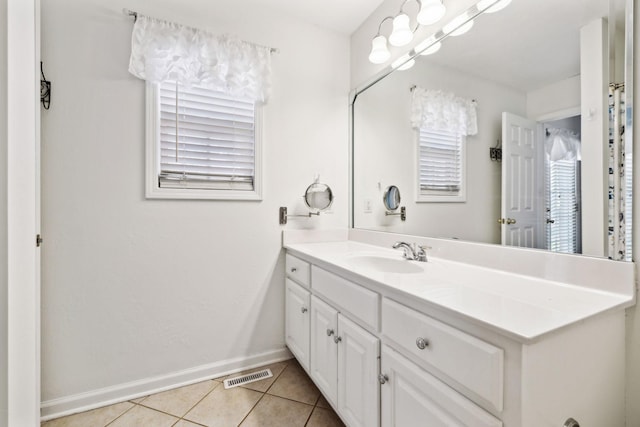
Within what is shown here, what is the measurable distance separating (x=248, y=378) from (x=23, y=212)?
139 centimetres

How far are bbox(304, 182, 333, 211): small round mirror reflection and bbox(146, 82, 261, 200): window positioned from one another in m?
0.34

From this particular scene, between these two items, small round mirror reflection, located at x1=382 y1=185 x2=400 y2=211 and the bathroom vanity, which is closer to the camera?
the bathroom vanity

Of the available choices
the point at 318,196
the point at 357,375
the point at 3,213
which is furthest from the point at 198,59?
the point at 357,375

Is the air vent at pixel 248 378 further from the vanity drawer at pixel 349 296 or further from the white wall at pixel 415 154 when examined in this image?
the white wall at pixel 415 154

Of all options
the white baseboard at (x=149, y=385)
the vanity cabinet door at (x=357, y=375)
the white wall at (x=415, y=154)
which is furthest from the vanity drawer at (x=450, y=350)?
the white baseboard at (x=149, y=385)

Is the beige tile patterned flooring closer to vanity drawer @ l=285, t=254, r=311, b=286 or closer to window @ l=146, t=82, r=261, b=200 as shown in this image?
vanity drawer @ l=285, t=254, r=311, b=286

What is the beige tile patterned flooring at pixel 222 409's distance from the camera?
54.9 inches

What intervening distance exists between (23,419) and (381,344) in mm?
1374

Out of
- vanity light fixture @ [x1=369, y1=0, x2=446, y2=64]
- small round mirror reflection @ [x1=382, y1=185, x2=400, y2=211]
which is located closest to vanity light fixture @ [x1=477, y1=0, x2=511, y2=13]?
vanity light fixture @ [x1=369, y1=0, x2=446, y2=64]

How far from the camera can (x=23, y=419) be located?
3.54 feet

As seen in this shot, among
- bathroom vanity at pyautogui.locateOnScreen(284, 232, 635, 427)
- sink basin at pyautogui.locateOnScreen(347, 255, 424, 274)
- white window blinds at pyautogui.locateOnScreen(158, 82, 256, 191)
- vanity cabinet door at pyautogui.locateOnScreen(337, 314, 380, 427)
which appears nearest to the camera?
bathroom vanity at pyautogui.locateOnScreen(284, 232, 635, 427)

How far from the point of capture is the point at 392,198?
186 centimetres

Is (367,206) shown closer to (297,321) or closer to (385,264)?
(385,264)

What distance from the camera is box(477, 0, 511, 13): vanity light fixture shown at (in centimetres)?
118
